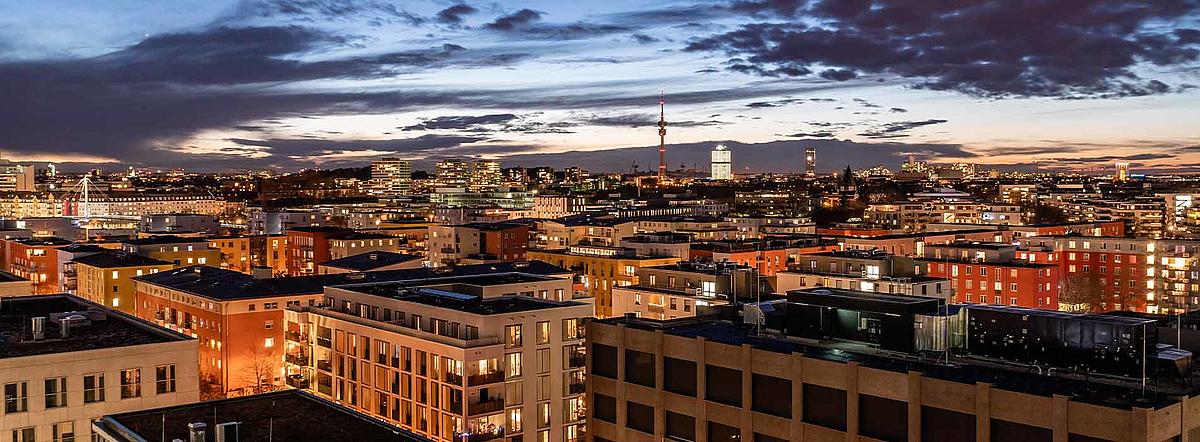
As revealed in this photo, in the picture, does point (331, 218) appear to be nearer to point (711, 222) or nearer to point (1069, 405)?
point (711, 222)

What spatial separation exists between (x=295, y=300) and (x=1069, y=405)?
6466cm

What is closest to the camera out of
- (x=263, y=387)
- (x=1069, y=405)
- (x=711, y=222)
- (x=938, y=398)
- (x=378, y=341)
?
(x=1069, y=405)

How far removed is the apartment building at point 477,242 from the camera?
420 feet

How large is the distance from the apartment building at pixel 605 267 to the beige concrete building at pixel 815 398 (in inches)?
2546

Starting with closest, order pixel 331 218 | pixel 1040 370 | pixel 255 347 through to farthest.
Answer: pixel 1040 370, pixel 255 347, pixel 331 218

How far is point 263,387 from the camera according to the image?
232 ft

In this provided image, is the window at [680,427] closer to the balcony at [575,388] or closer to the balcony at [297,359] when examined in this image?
the balcony at [575,388]

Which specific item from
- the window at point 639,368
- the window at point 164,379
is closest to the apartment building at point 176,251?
the window at point 164,379

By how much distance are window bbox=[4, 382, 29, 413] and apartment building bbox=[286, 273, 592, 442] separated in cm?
1896

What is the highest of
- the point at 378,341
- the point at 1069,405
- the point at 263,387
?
the point at 1069,405

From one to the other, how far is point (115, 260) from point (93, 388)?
6827 centimetres

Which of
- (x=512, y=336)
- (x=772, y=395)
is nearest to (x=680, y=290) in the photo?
(x=512, y=336)

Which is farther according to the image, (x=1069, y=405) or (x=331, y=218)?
(x=331, y=218)

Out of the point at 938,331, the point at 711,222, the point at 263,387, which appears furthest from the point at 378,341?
the point at 711,222
